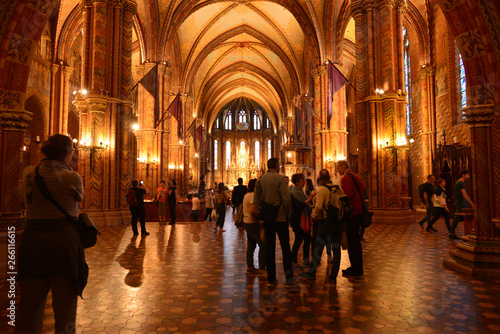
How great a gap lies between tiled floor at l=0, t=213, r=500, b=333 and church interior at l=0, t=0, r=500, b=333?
26 mm

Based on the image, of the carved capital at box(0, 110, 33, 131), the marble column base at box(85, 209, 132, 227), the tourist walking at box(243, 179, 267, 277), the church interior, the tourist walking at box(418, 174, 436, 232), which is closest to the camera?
the church interior

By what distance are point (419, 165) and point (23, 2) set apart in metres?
18.3

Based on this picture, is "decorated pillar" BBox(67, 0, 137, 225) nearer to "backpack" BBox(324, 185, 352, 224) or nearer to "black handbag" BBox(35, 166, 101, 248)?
"backpack" BBox(324, 185, 352, 224)

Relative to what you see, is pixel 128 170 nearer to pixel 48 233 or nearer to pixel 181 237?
pixel 181 237

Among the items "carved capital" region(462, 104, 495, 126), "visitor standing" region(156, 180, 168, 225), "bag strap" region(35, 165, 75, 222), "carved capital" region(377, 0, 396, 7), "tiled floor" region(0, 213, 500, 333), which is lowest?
"tiled floor" region(0, 213, 500, 333)

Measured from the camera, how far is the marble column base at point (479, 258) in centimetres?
455

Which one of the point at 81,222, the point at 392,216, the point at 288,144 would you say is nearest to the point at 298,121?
the point at 288,144

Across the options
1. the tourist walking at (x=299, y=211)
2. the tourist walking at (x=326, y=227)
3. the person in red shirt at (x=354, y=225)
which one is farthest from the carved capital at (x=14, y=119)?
the person in red shirt at (x=354, y=225)

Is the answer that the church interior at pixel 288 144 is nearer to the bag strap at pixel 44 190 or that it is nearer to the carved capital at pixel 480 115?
the carved capital at pixel 480 115

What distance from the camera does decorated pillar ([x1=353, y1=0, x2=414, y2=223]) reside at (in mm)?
10422

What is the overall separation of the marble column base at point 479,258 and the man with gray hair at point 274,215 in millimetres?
2475

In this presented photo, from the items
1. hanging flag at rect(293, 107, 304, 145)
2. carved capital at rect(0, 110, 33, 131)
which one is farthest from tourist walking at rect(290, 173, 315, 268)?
hanging flag at rect(293, 107, 304, 145)

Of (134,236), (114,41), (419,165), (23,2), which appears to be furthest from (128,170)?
(419,165)

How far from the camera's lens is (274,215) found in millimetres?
4352
